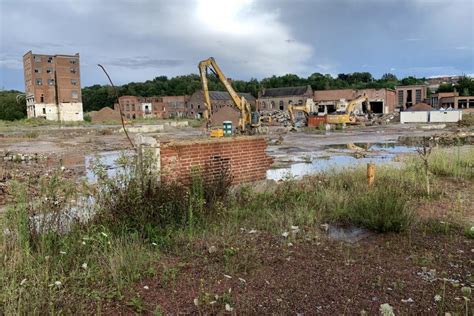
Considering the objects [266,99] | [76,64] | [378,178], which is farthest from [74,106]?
[378,178]

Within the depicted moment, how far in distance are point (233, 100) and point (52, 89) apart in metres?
73.0

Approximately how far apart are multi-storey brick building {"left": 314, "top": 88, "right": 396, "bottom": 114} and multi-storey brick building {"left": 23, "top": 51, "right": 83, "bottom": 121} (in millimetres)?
55563

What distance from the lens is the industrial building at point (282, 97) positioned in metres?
99.9

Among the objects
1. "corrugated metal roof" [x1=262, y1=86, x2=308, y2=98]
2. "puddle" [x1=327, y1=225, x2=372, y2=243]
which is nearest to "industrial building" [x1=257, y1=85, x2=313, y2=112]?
"corrugated metal roof" [x1=262, y1=86, x2=308, y2=98]

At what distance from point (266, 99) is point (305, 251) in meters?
103

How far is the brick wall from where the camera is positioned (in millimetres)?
8328

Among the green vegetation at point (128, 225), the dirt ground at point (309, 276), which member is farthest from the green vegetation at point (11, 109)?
the dirt ground at point (309, 276)

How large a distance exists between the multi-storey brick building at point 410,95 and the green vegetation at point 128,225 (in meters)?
90.2

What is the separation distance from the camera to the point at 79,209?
18.3ft

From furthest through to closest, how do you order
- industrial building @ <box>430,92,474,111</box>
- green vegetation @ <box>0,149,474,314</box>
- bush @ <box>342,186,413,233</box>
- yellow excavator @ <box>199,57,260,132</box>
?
industrial building @ <box>430,92,474,111</box> < yellow excavator @ <box>199,57,260,132</box> < bush @ <box>342,186,413,233</box> < green vegetation @ <box>0,149,474,314</box>

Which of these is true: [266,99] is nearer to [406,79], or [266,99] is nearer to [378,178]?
[406,79]

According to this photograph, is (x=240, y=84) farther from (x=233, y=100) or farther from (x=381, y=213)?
(x=381, y=213)

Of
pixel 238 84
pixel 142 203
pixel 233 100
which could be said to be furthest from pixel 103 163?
pixel 238 84

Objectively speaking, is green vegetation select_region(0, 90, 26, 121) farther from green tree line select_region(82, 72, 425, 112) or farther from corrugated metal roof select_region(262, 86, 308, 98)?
corrugated metal roof select_region(262, 86, 308, 98)
